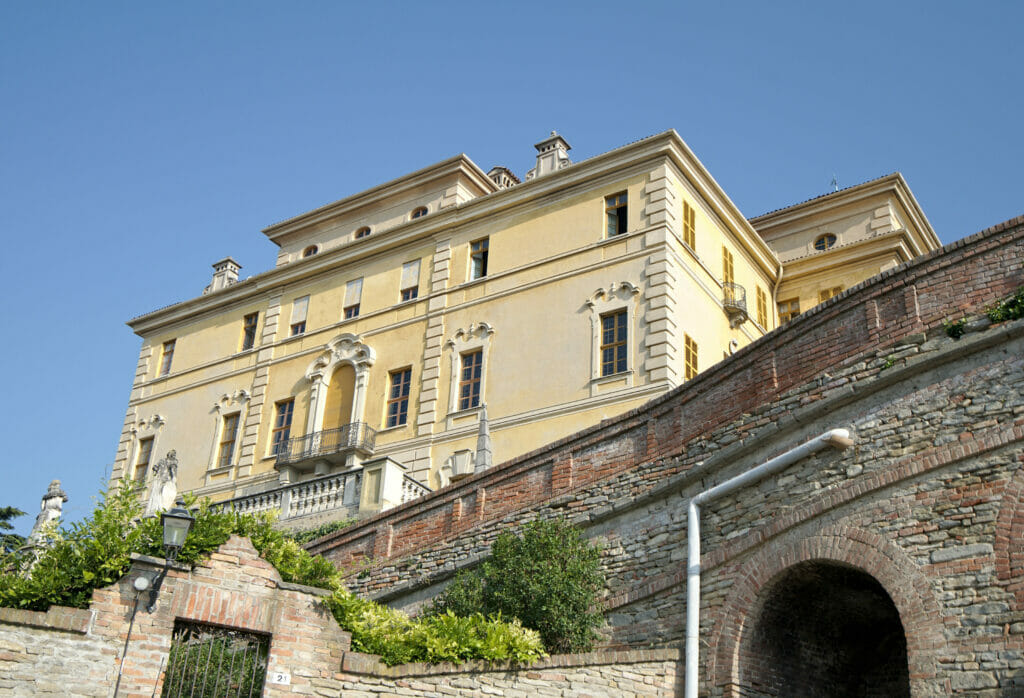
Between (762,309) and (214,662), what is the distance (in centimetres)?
2268

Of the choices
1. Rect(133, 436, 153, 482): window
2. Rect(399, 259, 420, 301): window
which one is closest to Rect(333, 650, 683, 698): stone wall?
Rect(399, 259, 420, 301): window

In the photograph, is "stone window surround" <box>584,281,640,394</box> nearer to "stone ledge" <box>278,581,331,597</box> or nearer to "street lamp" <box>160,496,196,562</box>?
"stone ledge" <box>278,581,331,597</box>

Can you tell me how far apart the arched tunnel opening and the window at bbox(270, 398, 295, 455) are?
68.5ft

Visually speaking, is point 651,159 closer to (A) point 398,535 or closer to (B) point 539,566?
(A) point 398,535

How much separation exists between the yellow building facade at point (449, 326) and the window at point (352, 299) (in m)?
0.08

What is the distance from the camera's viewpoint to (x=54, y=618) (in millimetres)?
10938

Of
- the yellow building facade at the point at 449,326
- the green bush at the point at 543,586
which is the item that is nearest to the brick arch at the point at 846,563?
the green bush at the point at 543,586

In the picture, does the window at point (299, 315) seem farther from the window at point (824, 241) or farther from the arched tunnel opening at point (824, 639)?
the arched tunnel opening at point (824, 639)

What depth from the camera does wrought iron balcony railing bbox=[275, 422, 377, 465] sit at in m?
29.5

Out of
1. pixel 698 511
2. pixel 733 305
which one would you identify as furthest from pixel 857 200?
pixel 698 511

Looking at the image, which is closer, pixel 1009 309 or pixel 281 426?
pixel 1009 309

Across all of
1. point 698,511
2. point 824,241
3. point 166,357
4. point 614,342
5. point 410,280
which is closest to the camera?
point 698,511

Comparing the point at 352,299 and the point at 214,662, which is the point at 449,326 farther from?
the point at 214,662

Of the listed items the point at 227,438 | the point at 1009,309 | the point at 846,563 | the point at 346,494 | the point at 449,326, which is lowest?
the point at 846,563
